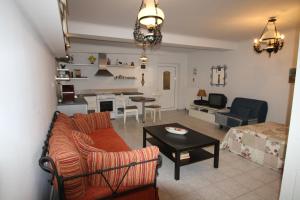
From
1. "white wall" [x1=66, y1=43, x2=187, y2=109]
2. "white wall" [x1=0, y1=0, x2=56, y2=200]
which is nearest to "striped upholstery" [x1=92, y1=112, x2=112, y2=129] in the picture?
"white wall" [x1=0, y1=0, x2=56, y2=200]

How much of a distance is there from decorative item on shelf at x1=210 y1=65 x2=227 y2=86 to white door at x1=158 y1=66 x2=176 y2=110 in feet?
5.64

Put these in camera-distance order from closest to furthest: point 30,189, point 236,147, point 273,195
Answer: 1. point 30,189
2. point 273,195
3. point 236,147

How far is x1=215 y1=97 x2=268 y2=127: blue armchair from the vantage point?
4297 mm

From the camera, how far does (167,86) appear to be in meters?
7.30

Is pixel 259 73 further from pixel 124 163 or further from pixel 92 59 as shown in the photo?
pixel 92 59

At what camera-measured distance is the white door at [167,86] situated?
714 centimetres

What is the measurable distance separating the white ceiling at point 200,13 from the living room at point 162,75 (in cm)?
2

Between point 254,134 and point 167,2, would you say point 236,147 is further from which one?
point 167,2

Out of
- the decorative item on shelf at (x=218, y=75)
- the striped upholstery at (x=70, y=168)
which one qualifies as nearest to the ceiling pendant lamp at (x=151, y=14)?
the striped upholstery at (x=70, y=168)

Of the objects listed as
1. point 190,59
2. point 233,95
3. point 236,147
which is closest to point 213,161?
point 236,147

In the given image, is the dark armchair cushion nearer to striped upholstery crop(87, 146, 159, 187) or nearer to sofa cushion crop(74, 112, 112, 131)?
sofa cushion crop(74, 112, 112, 131)

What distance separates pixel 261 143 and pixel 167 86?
474 cm

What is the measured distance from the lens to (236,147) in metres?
3.24

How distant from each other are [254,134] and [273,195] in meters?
1.08
